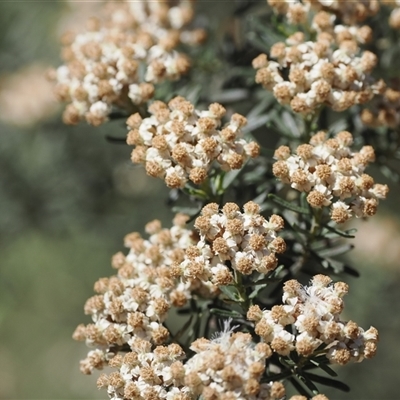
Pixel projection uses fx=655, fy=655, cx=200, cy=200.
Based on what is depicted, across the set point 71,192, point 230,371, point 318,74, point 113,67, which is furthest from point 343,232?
point 71,192

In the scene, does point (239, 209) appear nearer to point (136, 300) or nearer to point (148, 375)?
point (136, 300)

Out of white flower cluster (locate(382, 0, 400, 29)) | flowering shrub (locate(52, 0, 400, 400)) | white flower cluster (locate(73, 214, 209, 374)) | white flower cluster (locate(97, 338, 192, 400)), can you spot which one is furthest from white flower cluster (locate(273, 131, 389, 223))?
white flower cluster (locate(382, 0, 400, 29))

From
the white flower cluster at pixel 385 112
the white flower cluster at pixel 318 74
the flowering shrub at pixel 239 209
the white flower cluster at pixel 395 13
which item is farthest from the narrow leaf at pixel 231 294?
the white flower cluster at pixel 395 13

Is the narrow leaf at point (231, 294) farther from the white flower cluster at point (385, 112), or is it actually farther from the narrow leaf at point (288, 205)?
the white flower cluster at point (385, 112)

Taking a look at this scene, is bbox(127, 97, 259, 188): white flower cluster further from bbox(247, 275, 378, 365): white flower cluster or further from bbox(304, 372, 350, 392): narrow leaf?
bbox(304, 372, 350, 392): narrow leaf

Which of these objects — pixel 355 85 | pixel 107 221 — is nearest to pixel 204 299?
pixel 355 85

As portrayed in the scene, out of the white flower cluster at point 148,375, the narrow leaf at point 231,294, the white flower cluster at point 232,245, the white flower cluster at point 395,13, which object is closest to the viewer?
the white flower cluster at point 148,375
